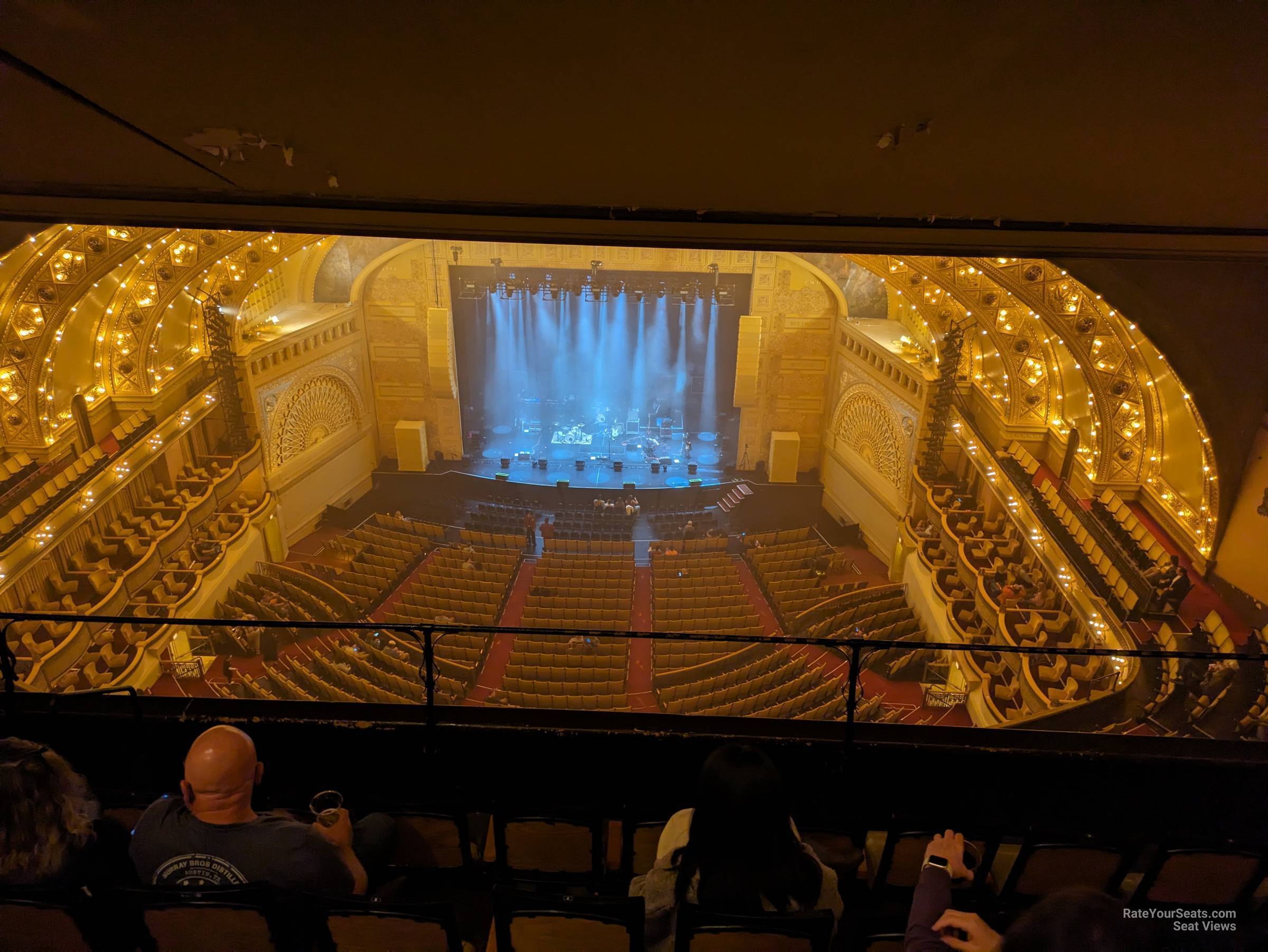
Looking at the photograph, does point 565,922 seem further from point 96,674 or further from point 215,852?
point 96,674

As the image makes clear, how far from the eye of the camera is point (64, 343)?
37.7ft

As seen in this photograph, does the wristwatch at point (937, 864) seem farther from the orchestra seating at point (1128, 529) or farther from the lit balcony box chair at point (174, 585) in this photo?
the lit balcony box chair at point (174, 585)

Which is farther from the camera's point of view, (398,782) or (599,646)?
(599,646)

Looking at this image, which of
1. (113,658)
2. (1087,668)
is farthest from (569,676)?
(1087,668)

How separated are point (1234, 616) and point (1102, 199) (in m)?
7.15

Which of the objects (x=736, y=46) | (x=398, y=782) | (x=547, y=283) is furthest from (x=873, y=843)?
(x=547, y=283)

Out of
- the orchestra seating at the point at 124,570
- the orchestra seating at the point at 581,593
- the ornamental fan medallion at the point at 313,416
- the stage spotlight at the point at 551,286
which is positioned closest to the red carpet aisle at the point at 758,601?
the orchestra seating at the point at 581,593

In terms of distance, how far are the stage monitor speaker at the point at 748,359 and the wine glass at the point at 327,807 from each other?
1569 cm

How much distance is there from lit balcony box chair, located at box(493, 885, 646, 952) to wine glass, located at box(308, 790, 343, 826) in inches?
26.0

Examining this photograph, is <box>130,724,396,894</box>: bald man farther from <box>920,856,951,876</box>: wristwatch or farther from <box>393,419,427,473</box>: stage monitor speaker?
<box>393,419,427,473</box>: stage monitor speaker

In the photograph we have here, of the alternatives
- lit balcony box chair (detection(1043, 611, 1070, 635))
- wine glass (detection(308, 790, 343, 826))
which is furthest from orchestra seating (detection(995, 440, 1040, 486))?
wine glass (detection(308, 790, 343, 826))

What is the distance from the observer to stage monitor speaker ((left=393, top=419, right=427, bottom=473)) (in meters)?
17.9

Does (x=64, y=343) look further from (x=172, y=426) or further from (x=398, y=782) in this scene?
(x=398, y=782)

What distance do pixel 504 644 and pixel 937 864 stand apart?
34.6ft
